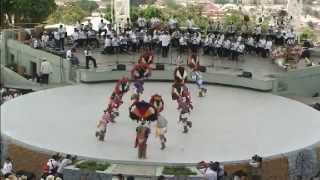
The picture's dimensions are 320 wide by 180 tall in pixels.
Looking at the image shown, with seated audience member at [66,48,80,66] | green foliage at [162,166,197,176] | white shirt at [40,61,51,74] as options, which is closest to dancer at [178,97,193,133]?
green foliage at [162,166,197,176]

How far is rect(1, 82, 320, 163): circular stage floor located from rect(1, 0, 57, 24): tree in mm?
25886

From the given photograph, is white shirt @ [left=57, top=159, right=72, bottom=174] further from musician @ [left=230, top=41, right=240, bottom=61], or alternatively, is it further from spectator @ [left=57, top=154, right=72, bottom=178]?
musician @ [left=230, top=41, right=240, bottom=61]

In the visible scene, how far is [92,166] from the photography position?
654 inches

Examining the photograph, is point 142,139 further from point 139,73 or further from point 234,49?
point 234,49

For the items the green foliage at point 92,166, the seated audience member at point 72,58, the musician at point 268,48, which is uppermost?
the musician at point 268,48

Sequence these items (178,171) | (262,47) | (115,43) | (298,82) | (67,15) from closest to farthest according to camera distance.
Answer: (178,171)
(298,82)
(115,43)
(262,47)
(67,15)

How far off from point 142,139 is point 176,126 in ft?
12.8

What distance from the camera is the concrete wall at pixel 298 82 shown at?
88.4 feet

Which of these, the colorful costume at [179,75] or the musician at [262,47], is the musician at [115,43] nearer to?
the musician at [262,47]

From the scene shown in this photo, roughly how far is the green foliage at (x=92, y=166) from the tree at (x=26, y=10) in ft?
118

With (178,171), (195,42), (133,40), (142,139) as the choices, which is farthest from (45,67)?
(178,171)

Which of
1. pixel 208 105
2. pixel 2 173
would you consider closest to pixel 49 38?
Result: pixel 208 105

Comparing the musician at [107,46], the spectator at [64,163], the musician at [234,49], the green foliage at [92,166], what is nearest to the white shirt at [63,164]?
the spectator at [64,163]

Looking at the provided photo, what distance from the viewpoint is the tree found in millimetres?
50969
